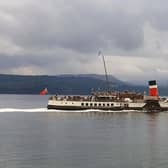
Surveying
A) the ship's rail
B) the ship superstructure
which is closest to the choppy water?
the ship superstructure

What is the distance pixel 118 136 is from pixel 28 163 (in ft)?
69.4

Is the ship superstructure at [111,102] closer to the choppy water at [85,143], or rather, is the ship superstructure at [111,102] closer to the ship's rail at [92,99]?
the ship's rail at [92,99]

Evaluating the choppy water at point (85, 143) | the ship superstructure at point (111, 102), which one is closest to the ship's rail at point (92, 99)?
the ship superstructure at point (111, 102)

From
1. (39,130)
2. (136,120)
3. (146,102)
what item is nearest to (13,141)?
(39,130)

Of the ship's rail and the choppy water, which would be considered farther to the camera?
the ship's rail

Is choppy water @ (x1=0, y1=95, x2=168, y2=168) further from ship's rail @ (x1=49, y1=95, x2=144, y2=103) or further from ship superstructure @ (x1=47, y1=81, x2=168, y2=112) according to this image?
ship's rail @ (x1=49, y1=95, x2=144, y2=103)

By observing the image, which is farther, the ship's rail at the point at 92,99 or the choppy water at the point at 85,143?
the ship's rail at the point at 92,99

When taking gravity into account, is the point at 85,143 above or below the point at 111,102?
below

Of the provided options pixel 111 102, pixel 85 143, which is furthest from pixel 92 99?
pixel 85 143

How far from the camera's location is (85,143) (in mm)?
48219

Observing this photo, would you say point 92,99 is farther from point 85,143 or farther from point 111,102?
point 85,143

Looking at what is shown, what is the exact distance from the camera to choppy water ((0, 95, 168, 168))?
37688 mm

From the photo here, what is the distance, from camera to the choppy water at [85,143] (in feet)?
124

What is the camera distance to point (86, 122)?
7412cm
